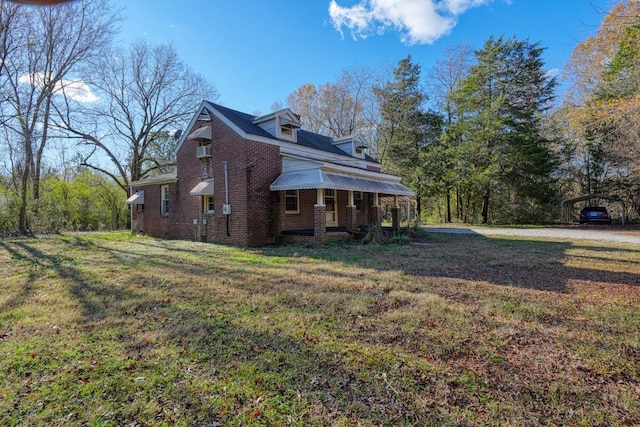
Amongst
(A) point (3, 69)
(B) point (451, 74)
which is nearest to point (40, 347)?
(A) point (3, 69)

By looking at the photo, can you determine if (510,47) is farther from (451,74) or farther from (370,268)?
(370,268)

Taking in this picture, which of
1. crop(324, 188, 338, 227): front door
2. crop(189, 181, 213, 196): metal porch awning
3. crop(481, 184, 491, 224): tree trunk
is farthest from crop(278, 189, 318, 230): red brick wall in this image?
crop(481, 184, 491, 224): tree trunk

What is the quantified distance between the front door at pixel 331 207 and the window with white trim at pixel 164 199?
340 inches

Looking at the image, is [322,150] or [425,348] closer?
[425,348]

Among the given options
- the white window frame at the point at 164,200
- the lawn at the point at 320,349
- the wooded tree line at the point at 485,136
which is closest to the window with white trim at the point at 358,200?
the white window frame at the point at 164,200

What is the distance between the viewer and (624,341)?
357cm

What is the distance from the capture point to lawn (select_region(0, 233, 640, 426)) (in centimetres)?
244

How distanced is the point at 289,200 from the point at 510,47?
75.2 feet

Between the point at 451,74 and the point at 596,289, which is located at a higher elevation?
the point at 451,74

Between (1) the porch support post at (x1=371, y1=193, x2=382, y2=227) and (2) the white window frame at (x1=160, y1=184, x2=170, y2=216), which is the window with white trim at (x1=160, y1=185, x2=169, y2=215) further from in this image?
(1) the porch support post at (x1=371, y1=193, x2=382, y2=227)

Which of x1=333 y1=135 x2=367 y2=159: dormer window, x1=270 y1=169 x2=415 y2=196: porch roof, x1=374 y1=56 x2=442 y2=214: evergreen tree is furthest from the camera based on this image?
x1=374 y1=56 x2=442 y2=214: evergreen tree

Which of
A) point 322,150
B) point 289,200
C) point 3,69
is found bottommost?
point 289,200

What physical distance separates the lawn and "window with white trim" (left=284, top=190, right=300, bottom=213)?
693 cm

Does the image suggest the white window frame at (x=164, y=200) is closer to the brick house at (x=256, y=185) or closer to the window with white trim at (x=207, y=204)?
the brick house at (x=256, y=185)
